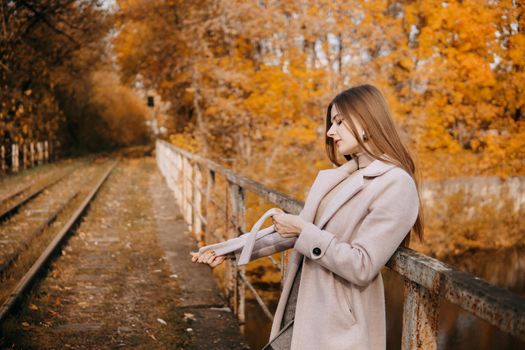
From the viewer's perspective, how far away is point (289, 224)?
1929mm

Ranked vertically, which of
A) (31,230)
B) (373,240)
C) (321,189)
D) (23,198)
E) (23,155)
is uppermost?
(321,189)

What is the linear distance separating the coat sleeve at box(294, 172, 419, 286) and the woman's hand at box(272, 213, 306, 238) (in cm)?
12

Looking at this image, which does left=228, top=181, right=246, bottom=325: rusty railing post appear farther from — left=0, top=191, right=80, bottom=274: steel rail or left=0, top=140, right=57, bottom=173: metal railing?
Answer: left=0, top=140, right=57, bottom=173: metal railing

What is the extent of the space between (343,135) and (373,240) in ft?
1.51

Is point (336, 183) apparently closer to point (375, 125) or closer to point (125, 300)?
point (375, 125)

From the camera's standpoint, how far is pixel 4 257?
6.86m

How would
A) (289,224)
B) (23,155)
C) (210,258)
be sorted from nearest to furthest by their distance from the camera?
(289,224)
(210,258)
(23,155)

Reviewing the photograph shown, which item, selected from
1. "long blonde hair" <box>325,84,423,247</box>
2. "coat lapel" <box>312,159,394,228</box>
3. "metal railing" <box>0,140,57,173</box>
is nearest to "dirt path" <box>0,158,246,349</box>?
"coat lapel" <box>312,159,394,228</box>

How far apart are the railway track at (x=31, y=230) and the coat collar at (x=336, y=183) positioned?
11.6 feet

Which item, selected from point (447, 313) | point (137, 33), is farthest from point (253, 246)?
point (137, 33)

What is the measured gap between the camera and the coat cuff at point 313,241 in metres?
1.75

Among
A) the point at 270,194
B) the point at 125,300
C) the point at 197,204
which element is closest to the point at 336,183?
the point at 270,194

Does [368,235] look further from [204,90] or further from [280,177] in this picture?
[204,90]

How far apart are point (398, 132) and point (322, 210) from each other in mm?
422
